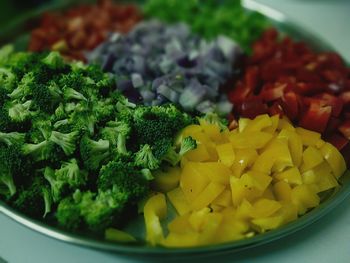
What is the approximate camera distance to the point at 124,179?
1.65 metres

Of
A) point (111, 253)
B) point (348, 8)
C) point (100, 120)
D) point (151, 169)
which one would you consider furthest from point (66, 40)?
point (348, 8)

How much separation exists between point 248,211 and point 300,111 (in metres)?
0.61

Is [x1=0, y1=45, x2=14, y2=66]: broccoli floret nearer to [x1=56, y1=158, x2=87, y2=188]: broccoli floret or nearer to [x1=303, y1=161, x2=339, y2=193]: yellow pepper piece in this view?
[x1=56, y1=158, x2=87, y2=188]: broccoli floret

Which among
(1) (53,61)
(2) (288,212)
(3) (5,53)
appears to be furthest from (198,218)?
(3) (5,53)

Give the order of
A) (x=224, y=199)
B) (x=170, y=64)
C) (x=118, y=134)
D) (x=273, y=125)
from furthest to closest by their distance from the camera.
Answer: (x=170, y=64) < (x=273, y=125) < (x=118, y=134) < (x=224, y=199)

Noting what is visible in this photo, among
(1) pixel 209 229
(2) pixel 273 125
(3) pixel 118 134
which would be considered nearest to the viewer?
(1) pixel 209 229

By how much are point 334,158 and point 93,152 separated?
921 millimetres

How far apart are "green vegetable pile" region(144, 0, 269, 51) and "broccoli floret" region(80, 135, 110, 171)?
4.03 ft

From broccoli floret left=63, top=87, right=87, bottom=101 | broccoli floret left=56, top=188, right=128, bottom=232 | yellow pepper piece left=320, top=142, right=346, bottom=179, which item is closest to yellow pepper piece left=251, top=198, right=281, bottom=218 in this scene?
yellow pepper piece left=320, top=142, right=346, bottom=179

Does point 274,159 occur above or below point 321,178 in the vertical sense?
above

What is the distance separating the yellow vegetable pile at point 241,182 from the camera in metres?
1.61

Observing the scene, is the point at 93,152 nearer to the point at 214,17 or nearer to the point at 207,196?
the point at 207,196

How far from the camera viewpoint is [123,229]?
5.48ft

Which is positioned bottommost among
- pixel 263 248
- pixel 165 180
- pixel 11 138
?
pixel 263 248
